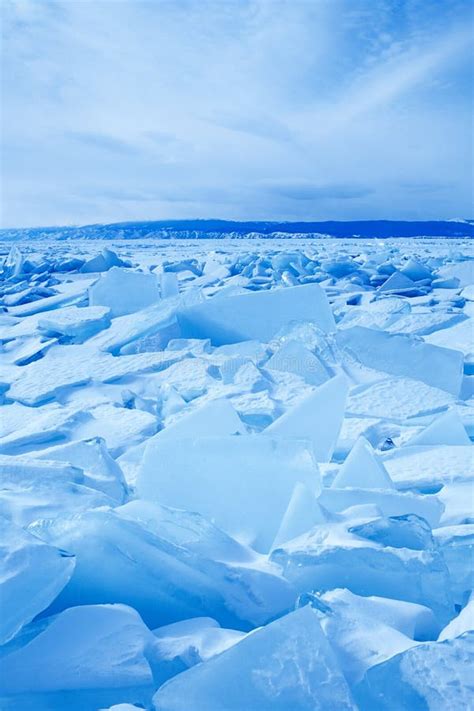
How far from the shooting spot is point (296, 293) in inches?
132

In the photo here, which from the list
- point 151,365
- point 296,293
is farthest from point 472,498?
point 296,293

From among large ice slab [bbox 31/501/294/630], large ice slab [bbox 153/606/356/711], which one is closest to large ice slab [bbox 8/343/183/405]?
large ice slab [bbox 31/501/294/630]

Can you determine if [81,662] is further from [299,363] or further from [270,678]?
[299,363]

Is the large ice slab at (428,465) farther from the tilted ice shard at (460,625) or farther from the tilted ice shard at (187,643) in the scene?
the tilted ice shard at (187,643)

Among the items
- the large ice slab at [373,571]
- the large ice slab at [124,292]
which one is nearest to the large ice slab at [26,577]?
the large ice slab at [373,571]

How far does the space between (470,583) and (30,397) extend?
6.24 feet

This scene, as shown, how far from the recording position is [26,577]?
868 mm

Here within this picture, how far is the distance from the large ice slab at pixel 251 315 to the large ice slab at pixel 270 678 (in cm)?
A: 250

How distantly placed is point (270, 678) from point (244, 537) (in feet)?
1.53

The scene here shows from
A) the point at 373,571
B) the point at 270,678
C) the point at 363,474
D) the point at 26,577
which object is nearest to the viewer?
the point at 270,678

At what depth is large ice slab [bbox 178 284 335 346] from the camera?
3.29 meters

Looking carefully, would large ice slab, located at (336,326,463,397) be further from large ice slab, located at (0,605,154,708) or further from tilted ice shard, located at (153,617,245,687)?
large ice slab, located at (0,605,154,708)

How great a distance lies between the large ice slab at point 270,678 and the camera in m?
0.74

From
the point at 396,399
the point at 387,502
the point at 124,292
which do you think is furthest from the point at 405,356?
the point at 124,292
